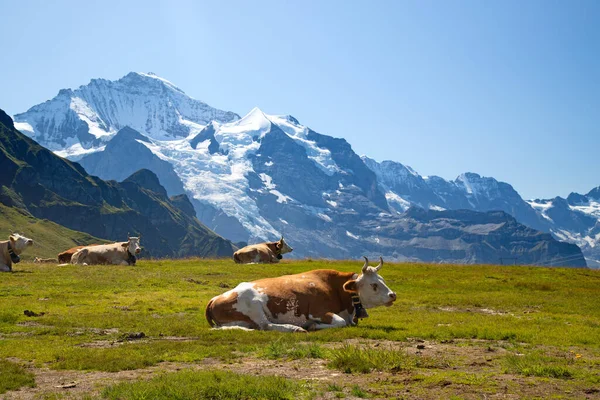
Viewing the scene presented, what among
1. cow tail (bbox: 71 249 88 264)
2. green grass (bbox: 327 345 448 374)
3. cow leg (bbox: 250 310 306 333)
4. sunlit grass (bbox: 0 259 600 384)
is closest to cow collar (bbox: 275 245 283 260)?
sunlit grass (bbox: 0 259 600 384)

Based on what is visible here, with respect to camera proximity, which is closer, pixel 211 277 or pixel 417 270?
pixel 211 277

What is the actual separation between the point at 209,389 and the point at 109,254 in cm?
3613

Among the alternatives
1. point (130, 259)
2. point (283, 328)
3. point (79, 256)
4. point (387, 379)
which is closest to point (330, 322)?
point (283, 328)

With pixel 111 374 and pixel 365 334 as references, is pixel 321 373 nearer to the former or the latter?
pixel 111 374

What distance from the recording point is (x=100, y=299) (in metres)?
26.5

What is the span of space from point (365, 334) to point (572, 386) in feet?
24.7

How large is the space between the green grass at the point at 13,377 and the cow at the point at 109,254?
31.9m

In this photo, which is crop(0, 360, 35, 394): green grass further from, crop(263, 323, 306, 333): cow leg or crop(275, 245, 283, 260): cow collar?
crop(275, 245, 283, 260): cow collar

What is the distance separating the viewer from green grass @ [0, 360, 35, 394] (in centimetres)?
1112

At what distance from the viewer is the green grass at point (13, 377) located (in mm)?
11117

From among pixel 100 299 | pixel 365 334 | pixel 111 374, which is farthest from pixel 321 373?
pixel 100 299

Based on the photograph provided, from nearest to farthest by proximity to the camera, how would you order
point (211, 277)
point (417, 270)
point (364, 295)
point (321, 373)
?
point (321, 373), point (364, 295), point (211, 277), point (417, 270)

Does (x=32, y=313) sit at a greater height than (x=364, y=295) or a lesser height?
lesser

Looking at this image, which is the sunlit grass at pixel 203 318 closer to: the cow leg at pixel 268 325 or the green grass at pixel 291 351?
the green grass at pixel 291 351
